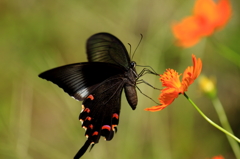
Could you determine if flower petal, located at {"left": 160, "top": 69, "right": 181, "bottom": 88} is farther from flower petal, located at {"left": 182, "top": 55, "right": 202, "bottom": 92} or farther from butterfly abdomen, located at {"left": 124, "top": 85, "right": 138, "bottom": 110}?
butterfly abdomen, located at {"left": 124, "top": 85, "right": 138, "bottom": 110}

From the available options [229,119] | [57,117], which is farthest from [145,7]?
[57,117]

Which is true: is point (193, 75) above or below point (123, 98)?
below

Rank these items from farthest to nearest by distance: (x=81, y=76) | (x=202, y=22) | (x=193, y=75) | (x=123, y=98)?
(x=123, y=98)
(x=202, y=22)
(x=81, y=76)
(x=193, y=75)

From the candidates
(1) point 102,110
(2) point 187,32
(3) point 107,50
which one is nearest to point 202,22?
(2) point 187,32

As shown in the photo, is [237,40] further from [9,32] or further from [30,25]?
[9,32]

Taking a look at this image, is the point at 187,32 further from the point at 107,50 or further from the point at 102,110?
the point at 102,110

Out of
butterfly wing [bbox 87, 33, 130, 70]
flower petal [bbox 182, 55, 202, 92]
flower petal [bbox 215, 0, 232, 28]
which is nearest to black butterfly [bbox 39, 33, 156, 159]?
butterfly wing [bbox 87, 33, 130, 70]

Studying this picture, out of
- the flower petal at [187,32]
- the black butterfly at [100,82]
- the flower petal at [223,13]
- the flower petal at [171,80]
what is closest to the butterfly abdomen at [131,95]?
the black butterfly at [100,82]
